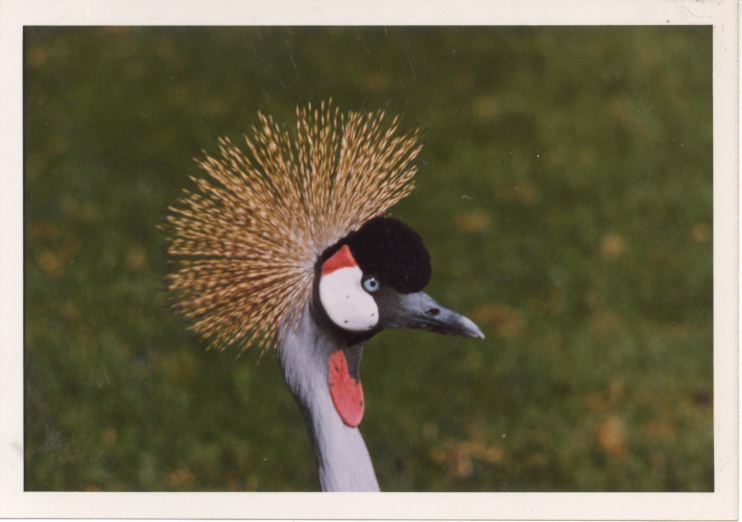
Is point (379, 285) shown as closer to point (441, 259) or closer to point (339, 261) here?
point (339, 261)

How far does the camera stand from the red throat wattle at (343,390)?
1628 mm

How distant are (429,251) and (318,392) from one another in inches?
17.8

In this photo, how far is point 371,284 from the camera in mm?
1573

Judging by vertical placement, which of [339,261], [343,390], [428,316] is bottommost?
[343,390]

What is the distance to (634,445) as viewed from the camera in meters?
1.88

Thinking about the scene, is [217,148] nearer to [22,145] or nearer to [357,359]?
[22,145]

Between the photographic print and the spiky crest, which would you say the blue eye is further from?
the photographic print

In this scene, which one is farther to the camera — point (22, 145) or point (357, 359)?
point (22, 145)

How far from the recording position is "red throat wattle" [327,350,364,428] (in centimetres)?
163

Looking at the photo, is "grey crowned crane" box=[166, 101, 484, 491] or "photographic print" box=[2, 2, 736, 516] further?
"photographic print" box=[2, 2, 736, 516]

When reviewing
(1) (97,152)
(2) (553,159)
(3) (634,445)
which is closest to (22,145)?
(1) (97,152)

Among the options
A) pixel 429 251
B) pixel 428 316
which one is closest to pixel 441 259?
pixel 429 251

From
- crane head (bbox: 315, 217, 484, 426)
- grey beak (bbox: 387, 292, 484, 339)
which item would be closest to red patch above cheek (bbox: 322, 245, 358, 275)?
crane head (bbox: 315, 217, 484, 426)
